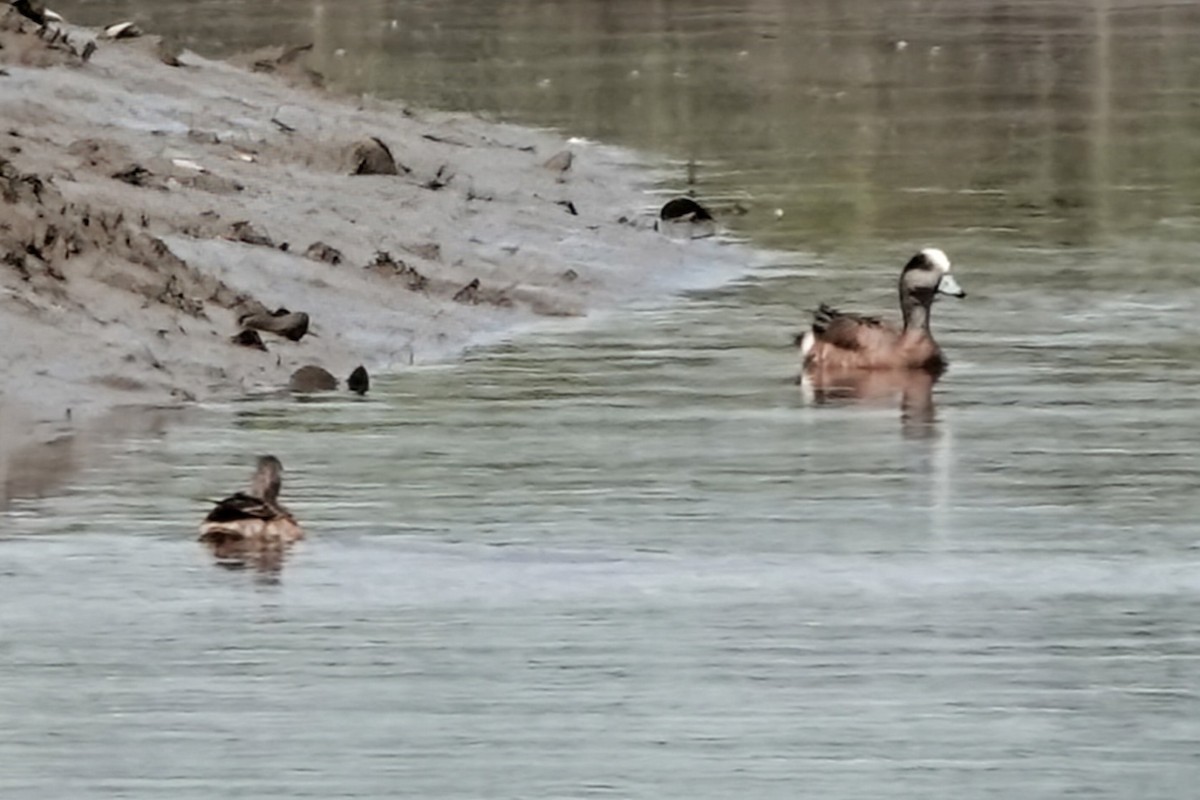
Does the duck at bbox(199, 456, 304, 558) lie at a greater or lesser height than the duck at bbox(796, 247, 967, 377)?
lesser

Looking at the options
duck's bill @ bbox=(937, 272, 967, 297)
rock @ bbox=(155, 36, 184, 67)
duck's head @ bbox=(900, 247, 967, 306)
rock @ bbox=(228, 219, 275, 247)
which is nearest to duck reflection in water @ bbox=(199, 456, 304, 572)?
duck's head @ bbox=(900, 247, 967, 306)

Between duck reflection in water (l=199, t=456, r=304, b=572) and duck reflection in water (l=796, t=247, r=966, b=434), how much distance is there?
4.10 meters

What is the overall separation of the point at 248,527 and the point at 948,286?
6910mm

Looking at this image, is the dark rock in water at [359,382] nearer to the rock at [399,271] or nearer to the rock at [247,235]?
the rock at [399,271]

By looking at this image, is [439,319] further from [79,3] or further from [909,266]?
[79,3]

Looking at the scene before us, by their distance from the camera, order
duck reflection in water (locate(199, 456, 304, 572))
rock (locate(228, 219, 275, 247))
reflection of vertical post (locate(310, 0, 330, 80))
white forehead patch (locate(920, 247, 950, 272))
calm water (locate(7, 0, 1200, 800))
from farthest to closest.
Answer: reflection of vertical post (locate(310, 0, 330, 80)), rock (locate(228, 219, 275, 247)), white forehead patch (locate(920, 247, 950, 272)), duck reflection in water (locate(199, 456, 304, 572)), calm water (locate(7, 0, 1200, 800))

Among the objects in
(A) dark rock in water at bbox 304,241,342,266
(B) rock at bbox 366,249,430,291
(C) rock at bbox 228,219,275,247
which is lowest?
(B) rock at bbox 366,249,430,291

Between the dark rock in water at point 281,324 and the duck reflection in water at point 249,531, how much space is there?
4655mm

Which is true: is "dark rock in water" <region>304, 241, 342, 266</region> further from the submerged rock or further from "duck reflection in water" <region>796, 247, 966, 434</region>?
the submerged rock

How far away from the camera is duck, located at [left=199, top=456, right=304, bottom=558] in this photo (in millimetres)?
11984

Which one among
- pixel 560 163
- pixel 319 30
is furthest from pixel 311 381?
pixel 319 30

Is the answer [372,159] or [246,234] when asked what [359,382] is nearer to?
[246,234]

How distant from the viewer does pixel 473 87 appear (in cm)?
3444

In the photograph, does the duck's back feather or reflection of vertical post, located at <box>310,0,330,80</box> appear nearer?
the duck's back feather
